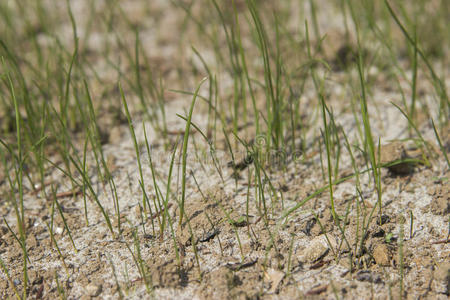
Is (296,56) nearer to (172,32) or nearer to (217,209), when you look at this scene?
(172,32)

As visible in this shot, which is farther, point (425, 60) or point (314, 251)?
point (425, 60)

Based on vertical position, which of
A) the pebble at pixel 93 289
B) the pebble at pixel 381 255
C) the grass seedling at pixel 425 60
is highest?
the grass seedling at pixel 425 60

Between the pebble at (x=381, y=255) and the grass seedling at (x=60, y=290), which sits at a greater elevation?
the grass seedling at (x=60, y=290)

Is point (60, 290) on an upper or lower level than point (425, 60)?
lower

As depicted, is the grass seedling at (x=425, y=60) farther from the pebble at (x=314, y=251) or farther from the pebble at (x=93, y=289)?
the pebble at (x=93, y=289)

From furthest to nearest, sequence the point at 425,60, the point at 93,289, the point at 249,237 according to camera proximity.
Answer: the point at 425,60
the point at 249,237
the point at 93,289

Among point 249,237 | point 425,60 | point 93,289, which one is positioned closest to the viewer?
point 93,289

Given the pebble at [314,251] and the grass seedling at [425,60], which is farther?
the grass seedling at [425,60]

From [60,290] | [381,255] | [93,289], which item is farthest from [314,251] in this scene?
[60,290]

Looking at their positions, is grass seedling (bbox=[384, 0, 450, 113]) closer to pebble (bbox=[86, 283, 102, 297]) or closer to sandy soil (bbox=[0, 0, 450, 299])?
sandy soil (bbox=[0, 0, 450, 299])

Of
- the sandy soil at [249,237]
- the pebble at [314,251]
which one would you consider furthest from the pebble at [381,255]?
the pebble at [314,251]

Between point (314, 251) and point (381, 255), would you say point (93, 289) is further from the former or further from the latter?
point (381, 255)
